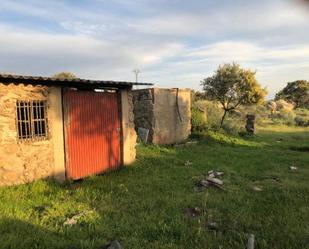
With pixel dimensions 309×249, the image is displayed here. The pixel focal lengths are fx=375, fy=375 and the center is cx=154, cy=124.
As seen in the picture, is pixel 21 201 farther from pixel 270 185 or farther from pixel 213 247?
pixel 270 185

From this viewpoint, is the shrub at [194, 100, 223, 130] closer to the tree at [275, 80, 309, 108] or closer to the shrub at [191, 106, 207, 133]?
the shrub at [191, 106, 207, 133]

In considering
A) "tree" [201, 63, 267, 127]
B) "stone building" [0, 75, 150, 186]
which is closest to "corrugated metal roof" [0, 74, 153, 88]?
"stone building" [0, 75, 150, 186]

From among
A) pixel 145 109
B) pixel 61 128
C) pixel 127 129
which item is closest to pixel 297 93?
pixel 145 109

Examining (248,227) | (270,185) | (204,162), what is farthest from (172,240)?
(204,162)

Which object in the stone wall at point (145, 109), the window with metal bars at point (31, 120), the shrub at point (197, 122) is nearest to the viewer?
the window with metal bars at point (31, 120)

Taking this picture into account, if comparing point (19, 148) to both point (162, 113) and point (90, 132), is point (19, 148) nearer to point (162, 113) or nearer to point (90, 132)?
point (90, 132)

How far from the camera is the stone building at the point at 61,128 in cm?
908

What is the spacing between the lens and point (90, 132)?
11.1 meters

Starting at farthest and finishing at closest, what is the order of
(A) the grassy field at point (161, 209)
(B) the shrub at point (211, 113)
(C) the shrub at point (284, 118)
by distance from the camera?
(C) the shrub at point (284, 118)
(B) the shrub at point (211, 113)
(A) the grassy field at point (161, 209)

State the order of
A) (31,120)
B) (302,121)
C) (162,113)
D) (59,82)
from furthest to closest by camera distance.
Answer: (302,121) < (162,113) < (59,82) < (31,120)

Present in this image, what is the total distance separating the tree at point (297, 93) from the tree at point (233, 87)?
3027 cm

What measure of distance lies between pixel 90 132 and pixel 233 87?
1611 cm

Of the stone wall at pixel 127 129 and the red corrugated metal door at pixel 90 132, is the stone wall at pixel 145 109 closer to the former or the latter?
the stone wall at pixel 127 129

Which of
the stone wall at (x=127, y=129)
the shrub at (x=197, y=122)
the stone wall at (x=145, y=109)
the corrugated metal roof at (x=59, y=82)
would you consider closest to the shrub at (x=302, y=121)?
the shrub at (x=197, y=122)
